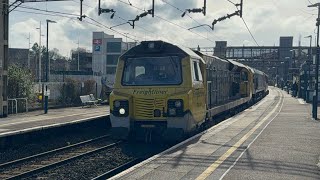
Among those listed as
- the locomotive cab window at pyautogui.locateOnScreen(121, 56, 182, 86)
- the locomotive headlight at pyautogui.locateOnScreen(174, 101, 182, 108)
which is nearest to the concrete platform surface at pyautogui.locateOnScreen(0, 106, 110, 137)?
the locomotive cab window at pyautogui.locateOnScreen(121, 56, 182, 86)

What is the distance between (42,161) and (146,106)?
3.55m

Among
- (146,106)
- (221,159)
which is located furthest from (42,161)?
(221,159)

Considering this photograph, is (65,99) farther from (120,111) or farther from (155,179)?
(155,179)

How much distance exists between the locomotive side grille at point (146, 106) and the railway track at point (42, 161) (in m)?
2.07

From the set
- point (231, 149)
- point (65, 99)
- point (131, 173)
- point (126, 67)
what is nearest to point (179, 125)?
point (231, 149)

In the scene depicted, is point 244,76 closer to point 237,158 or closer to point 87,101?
point 87,101

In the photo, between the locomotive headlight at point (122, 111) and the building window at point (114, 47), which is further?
the building window at point (114, 47)

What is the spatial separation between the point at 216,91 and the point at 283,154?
664 cm

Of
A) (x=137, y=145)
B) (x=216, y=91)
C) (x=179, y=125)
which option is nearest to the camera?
(x=179, y=125)

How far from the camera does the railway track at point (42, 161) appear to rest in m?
10.3

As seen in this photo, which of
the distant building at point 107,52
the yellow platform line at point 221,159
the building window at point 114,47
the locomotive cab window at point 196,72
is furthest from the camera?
the building window at point 114,47

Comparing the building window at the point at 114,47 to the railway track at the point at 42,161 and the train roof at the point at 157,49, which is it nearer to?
the railway track at the point at 42,161

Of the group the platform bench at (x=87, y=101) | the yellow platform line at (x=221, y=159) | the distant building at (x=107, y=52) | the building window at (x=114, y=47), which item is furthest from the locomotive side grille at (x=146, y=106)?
the building window at (x=114, y=47)

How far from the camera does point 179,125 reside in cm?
1232
